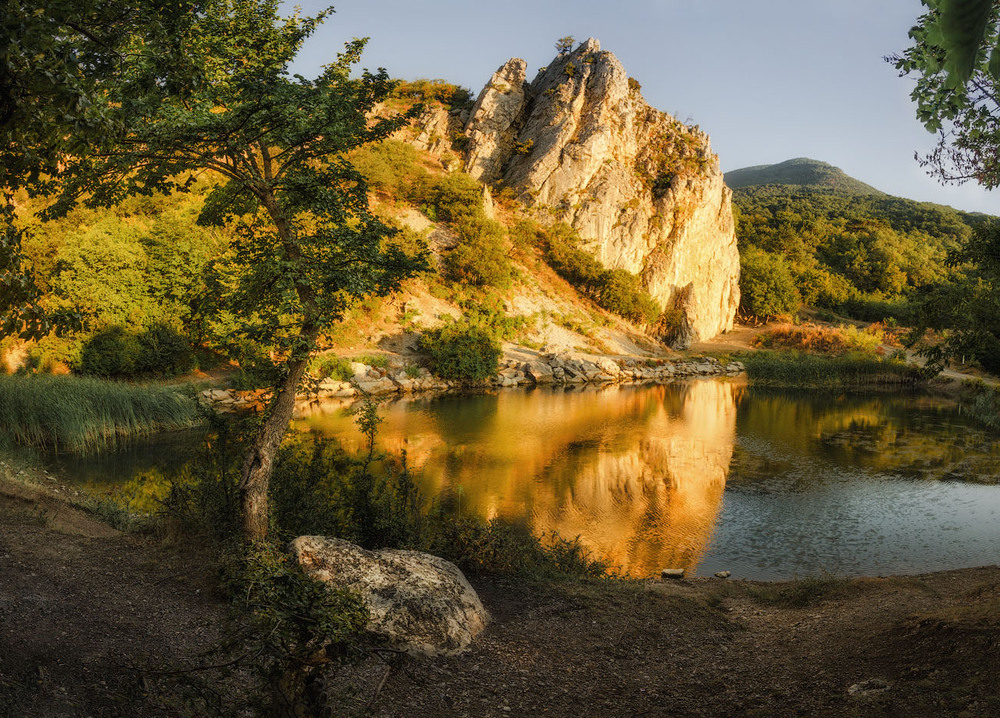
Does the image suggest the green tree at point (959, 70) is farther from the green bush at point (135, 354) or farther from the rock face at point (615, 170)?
the rock face at point (615, 170)

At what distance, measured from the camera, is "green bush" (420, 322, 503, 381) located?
1163 inches

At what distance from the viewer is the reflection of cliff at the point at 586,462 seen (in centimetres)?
1121

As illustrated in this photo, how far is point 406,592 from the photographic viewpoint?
18.8 ft

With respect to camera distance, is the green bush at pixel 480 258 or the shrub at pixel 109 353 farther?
the green bush at pixel 480 258

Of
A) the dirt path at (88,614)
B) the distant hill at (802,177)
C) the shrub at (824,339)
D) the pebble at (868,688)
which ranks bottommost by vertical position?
the pebble at (868,688)

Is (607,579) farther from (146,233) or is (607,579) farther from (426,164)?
(426,164)

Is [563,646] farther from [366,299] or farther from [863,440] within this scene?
[863,440]

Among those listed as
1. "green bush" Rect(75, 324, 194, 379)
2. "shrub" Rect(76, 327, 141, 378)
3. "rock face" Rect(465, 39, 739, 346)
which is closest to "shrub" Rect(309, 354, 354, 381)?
"green bush" Rect(75, 324, 194, 379)

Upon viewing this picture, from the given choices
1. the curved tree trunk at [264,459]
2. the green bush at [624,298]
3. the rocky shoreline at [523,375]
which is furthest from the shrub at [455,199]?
the curved tree trunk at [264,459]

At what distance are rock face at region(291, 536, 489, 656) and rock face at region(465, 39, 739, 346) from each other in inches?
1609

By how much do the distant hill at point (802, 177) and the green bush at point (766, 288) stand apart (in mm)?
52630

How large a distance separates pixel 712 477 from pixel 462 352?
55.2ft

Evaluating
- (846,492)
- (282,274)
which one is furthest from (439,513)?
(846,492)

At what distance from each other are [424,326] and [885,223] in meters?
64.9
